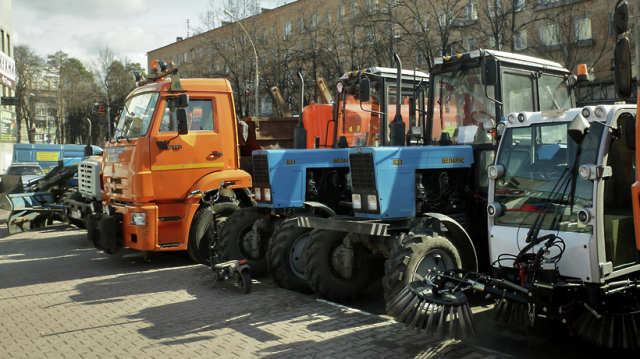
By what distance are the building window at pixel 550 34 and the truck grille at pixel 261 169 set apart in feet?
58.6

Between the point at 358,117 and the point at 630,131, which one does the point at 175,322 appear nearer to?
the point at 358,117

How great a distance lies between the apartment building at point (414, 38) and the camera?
70.4 ft

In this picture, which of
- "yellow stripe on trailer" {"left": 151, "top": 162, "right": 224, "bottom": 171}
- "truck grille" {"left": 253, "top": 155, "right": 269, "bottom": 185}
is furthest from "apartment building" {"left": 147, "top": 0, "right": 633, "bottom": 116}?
"truck grille" {"left": 253, "top": 155, "right": 269, "bottom": 185}

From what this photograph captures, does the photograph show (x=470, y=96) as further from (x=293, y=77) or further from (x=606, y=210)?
(x=293, y=77)

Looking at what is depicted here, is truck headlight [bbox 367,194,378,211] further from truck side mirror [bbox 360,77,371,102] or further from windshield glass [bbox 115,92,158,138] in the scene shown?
windshield glass [bbox 115,92,158,138]

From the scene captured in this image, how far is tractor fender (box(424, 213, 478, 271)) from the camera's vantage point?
250 inches

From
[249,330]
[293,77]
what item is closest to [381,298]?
[249,330]

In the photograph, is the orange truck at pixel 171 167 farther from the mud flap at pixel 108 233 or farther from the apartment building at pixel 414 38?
the apartment building at pixel 414 38

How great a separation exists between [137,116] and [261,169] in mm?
2793

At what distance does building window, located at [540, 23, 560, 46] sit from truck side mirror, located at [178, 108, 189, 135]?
18.0 meters

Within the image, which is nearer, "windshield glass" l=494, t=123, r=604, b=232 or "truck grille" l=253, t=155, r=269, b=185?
"windshield glass" l=494, t=123, r=604, b=232

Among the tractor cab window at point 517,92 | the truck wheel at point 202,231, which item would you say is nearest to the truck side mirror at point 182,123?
the truck wheel at point 202,231

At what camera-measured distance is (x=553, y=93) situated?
795cm

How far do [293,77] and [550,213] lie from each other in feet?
91.3
